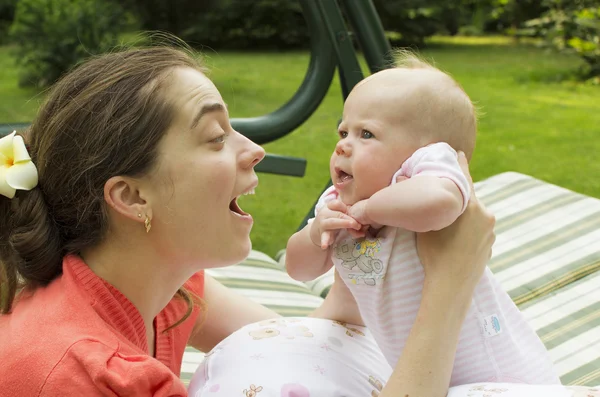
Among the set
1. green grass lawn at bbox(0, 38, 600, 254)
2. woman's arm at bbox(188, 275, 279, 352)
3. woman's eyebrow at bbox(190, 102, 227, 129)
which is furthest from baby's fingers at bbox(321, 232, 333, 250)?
green grass lawn at bbox(0, 38, 600, 254)

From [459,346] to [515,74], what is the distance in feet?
29.5

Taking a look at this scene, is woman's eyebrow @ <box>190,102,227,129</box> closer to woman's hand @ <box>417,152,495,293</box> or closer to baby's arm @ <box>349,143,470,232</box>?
baby's arm @ <box>349,143,470,232</box>

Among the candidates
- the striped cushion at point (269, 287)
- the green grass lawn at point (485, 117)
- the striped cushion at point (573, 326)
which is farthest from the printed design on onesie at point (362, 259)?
the green grass lawn at point (485, 117)

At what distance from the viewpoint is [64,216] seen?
1.56 meters

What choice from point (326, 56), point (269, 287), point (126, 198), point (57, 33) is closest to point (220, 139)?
point (126, 198)

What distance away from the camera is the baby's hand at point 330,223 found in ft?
4.90

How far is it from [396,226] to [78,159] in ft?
2.00

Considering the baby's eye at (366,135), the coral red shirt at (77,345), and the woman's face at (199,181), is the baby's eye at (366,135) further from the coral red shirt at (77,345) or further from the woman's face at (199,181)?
the coral red shirt at (77,345)

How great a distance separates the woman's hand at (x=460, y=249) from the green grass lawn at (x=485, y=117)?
2.05m

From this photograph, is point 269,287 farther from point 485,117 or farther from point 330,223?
point 485,117

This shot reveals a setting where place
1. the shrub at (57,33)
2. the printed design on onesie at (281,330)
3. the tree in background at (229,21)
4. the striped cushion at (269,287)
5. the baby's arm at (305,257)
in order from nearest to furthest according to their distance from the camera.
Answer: the baby's arm at (305,257) < the printed design on onesie at (281,330) < the striped cushion at (269,287) < the shrub at (57,33) < the tree in background at (229,21)

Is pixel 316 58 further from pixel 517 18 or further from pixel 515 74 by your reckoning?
pixel 517 18

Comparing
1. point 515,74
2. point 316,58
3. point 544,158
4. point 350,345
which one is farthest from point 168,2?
point 350,345

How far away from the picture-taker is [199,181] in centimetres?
153
